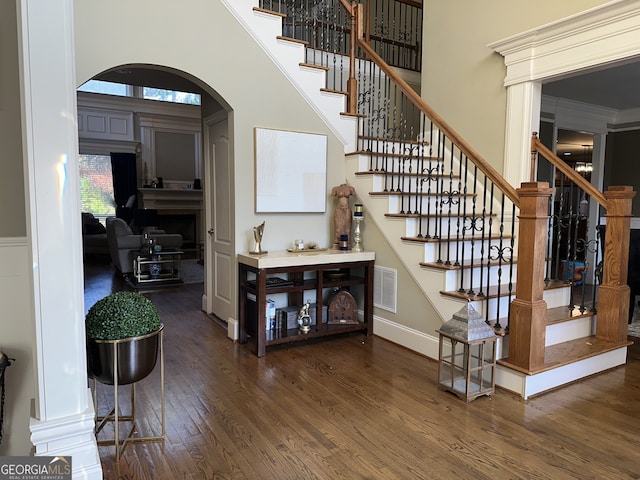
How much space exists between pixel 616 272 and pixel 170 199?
9509 mm

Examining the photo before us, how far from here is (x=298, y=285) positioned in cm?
381

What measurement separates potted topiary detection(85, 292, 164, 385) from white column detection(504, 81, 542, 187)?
11.8ft

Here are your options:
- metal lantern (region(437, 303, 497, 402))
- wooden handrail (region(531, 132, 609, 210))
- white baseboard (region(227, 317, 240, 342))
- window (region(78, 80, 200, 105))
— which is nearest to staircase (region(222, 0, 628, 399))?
metal lantern (region(437, 303, 497, 402))

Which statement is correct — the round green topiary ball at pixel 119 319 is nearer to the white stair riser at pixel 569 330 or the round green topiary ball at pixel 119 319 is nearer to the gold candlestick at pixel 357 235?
the gold candlestick at pixel 357 235

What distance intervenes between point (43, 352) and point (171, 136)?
1029 cm

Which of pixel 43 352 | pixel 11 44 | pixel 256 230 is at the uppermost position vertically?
pixel 11 44

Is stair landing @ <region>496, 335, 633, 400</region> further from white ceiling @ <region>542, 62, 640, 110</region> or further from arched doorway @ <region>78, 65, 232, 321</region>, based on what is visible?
arched doorway @ <region>78, 65, 232, 321</region>

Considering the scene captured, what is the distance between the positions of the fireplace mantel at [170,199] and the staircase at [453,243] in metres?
7.14

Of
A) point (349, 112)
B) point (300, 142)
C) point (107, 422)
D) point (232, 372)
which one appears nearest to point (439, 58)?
point (349, 112)

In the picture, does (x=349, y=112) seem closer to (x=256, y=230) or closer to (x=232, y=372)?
(x=256, y=230)

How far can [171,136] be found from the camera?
1118cm

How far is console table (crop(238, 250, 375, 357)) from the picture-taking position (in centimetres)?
358

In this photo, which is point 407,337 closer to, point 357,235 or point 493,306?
point 493,306

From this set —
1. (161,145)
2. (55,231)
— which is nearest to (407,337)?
(55,231)
